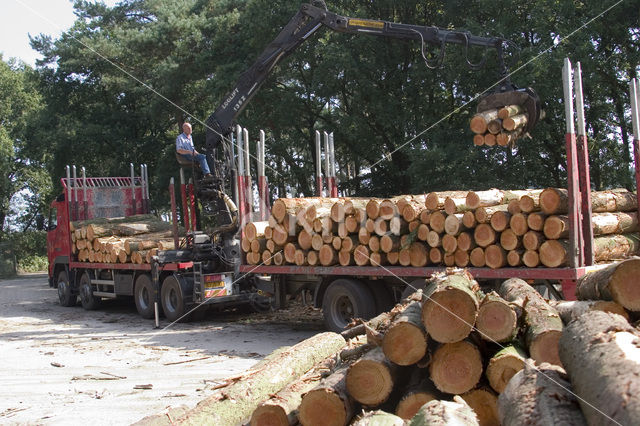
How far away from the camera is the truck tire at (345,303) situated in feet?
34.1

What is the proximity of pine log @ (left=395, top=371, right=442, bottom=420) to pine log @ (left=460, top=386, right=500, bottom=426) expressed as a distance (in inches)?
8.9

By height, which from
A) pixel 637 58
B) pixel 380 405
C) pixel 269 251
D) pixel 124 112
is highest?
pixel 124 112

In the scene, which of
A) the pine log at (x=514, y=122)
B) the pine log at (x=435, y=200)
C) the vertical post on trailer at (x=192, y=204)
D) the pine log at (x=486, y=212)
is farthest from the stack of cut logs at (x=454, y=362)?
the vertical post on trailer at (x=192, y=204)

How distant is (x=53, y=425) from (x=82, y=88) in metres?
30.1

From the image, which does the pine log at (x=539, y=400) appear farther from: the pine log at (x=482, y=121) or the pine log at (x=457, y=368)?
the pine log at (x=482, y=121)

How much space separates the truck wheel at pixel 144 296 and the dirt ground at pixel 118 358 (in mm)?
316

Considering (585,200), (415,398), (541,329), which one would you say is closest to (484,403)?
(415,398)

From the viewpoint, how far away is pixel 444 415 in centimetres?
347

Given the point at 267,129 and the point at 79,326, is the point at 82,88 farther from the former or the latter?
the point at 79,326

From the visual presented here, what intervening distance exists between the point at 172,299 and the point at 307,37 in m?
6.25

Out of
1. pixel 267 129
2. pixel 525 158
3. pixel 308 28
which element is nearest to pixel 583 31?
pixel 525 158

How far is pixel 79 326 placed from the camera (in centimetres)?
1403

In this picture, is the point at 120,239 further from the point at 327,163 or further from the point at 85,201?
the point at 327,163

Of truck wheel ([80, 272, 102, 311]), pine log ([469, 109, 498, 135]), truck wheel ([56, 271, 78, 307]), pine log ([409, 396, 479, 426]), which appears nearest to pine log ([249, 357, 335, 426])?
pine log ([409, 396, 479, 426])
